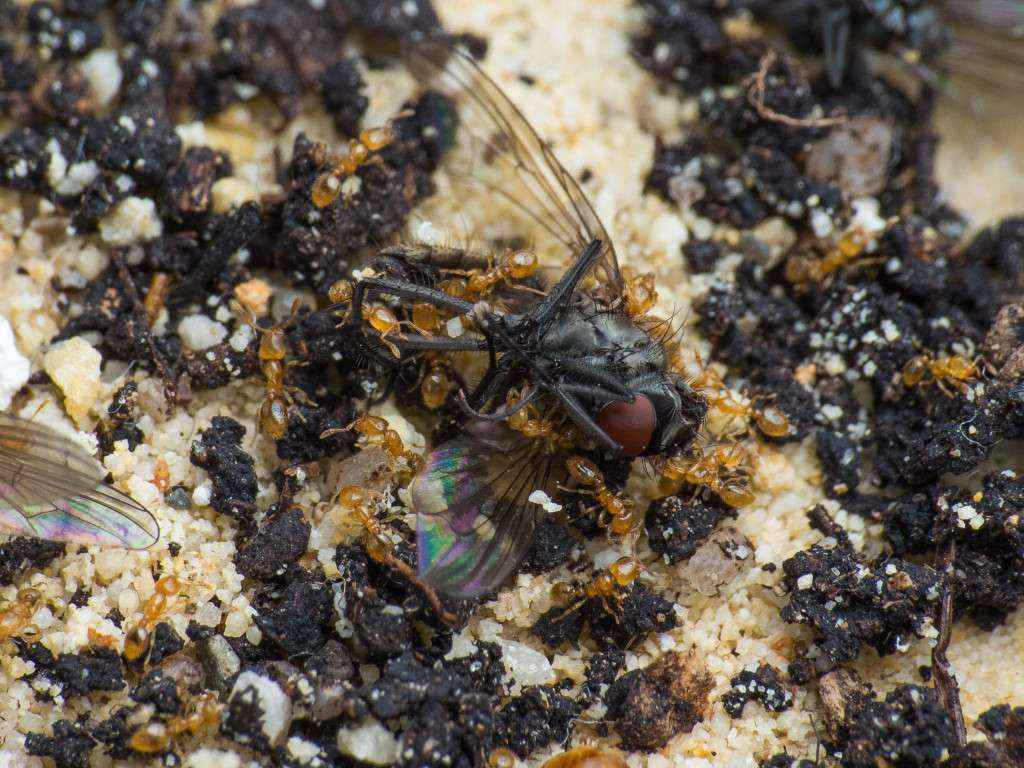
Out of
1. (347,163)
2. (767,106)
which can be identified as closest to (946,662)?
(767,106)

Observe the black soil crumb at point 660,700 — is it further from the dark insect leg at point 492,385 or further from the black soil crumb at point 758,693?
the dark insect leg at point 492,385

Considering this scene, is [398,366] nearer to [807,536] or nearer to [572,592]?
[572,592]

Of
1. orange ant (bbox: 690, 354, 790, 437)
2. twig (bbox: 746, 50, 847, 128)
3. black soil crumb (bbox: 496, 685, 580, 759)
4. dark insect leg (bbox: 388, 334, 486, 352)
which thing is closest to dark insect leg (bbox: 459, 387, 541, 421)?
dark insect leg (bbox: 388, 334, 486, 352)

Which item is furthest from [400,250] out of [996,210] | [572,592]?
[996,210]

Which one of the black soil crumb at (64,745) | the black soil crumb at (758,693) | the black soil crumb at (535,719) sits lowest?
the black soil crumb at (64,745)

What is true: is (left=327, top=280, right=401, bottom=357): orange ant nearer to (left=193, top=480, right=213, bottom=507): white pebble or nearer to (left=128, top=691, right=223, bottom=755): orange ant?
(left=193, top=480, right=213, bottom=507): white pebble

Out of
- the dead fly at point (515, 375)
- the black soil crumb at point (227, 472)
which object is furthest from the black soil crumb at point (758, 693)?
the black soil crumb at point (227, 472)
